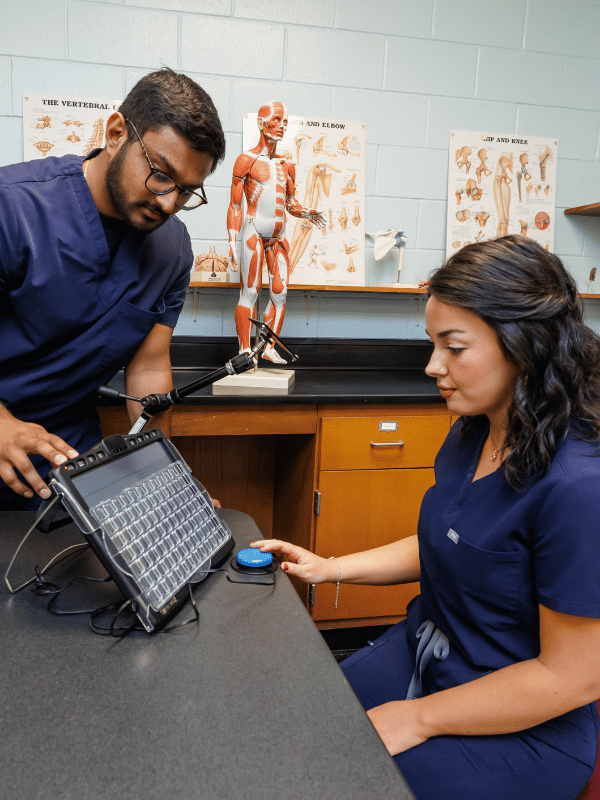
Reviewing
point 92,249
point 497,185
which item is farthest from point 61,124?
point 497,185

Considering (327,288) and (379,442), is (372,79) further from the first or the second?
(379,442)

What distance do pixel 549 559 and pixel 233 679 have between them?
0.45 m

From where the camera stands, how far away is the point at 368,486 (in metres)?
1.99

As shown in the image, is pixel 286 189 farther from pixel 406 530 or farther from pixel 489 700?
pixel 489 700

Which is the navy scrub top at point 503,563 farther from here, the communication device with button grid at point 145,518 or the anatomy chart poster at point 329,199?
the anatomy chart poster at point 329,199

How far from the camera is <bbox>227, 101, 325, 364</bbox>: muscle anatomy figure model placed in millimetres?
1927

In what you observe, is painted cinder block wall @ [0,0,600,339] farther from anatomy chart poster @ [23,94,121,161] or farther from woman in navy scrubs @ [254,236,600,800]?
woman in navy scrubs @ [254,236,600,800]

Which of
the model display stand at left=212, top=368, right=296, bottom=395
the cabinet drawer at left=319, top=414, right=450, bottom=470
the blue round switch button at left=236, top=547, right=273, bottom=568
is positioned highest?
the model display stand at left=212, top=368, right=296, bottom=395

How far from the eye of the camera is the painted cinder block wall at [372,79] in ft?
6.98

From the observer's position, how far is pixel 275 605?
2.56ft

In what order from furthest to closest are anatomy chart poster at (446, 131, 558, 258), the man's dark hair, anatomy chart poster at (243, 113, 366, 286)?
anatomy chart poster at (446, 131, 558, 258) < anatomy chart poster at (243, 113, 366, 286) < the man's dark hair

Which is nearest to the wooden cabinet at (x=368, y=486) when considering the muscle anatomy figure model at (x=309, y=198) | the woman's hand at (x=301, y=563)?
the muscle anatomy figure model at (x=309, y=198)

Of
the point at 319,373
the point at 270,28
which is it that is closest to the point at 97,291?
the point at 319,373

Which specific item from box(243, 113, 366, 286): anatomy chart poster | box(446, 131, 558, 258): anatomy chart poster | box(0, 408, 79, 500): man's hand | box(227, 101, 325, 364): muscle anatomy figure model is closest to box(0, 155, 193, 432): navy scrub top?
box(0, 408, 79, 500): man's hand
